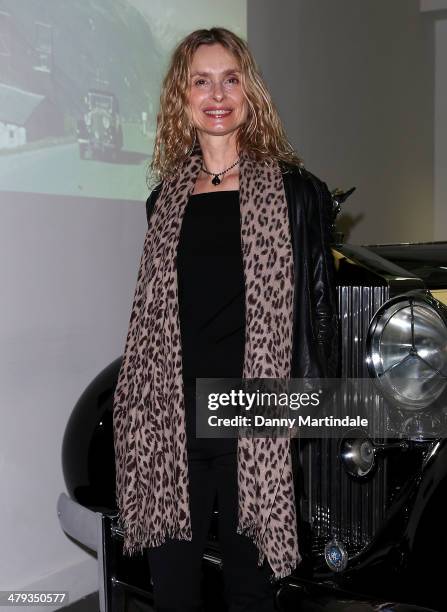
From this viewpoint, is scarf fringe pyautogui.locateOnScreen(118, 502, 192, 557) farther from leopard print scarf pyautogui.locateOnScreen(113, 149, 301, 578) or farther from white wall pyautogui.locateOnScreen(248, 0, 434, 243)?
white wall pyautogui.locateOnScreen(248, 0, 434, 243)

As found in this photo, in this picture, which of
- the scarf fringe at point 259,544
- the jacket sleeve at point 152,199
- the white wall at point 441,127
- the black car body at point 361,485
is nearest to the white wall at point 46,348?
the black car body at point 361,485

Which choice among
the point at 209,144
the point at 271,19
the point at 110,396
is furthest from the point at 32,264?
the point at 271,19

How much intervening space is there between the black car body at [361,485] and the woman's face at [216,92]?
0.44 m

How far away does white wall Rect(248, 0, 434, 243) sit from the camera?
4.32m

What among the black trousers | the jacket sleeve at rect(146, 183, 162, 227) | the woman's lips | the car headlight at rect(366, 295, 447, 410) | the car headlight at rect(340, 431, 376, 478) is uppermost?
the woman's lips

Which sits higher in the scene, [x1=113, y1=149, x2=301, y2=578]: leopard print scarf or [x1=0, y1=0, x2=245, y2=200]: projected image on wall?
[x1=0, y1=0, x2=245, y2=200]: projected image on wall

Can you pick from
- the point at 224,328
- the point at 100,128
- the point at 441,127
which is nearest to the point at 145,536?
the point at 224,328

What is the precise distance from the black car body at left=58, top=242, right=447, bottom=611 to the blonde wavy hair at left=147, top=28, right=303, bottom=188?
36 centimetres

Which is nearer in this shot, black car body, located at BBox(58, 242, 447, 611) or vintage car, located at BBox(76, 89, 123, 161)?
black car body, located at BBox(58, 242, 447, 611)

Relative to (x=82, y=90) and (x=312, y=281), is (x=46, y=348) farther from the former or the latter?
(x=312, y=281)

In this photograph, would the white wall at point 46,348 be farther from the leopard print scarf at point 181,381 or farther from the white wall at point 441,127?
the white wall at point 441,127

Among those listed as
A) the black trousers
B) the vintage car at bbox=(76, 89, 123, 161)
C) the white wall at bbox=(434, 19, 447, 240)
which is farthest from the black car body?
the white wall at bbox=(434, 19, 447, 240)

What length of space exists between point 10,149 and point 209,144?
1050 millimetres

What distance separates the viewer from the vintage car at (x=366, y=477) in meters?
1.59
